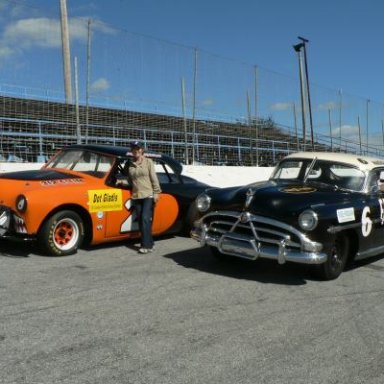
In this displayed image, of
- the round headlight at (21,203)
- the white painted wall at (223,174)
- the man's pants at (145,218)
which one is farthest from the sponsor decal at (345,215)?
the white painted wall at (223,174)

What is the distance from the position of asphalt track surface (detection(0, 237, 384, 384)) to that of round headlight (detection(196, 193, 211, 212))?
2.33 ft

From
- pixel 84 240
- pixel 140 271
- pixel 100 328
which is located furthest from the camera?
pixel 84 240

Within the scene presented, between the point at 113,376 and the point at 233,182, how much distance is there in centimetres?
1198

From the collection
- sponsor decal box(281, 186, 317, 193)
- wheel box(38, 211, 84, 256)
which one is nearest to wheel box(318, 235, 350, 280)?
sponsor decal box(281, 186, 317, 193)

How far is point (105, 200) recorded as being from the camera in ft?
23.1

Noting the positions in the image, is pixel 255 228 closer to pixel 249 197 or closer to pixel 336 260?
pixel 249 197

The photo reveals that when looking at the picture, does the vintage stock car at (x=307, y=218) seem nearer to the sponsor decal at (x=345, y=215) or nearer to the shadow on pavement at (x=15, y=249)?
the sponsor decal at (x=345, y=215)

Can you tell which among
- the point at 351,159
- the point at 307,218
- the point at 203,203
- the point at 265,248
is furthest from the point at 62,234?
the point at 351,159

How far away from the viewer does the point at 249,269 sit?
20.7 feet

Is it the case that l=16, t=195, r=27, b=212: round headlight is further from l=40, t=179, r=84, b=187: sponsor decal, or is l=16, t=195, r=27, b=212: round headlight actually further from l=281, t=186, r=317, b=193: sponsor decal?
l=281, t=186, r=317, b=193: sponsor decal

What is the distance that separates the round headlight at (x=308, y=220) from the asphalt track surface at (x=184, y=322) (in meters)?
0.64

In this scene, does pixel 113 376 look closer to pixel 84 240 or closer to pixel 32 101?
pixel 84 240

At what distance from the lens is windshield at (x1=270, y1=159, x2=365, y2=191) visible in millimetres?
6668

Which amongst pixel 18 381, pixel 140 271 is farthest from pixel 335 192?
pixel 18 381
